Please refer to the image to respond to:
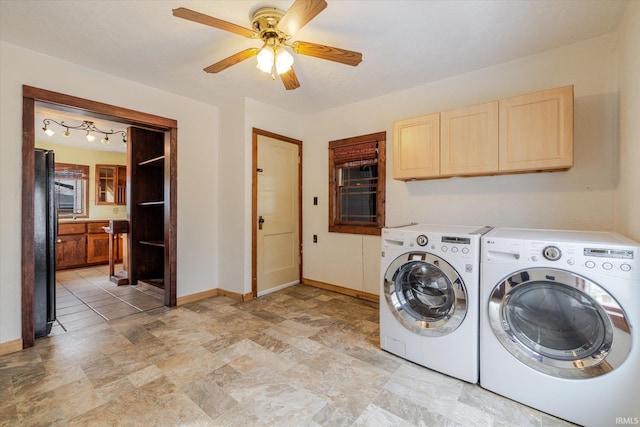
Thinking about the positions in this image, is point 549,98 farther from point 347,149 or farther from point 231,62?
point 231,62

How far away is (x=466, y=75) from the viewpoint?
2.76m

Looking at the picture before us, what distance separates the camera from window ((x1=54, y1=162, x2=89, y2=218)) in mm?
5844

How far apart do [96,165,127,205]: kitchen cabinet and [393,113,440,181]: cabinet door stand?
6172 mm

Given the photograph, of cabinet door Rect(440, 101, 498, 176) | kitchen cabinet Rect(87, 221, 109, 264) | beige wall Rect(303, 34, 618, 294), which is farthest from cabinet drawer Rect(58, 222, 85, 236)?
cabinet door Rect(440, 101, 498, 176)

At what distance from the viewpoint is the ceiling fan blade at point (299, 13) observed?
148cm

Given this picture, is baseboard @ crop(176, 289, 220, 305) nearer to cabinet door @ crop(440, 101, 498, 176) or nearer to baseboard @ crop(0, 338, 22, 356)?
baseboard @ crop(0, 338, 22, 356)

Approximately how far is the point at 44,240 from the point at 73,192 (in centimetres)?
442

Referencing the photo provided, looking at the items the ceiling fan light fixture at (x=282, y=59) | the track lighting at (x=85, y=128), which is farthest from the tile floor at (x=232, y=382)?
the track lighting at (x=85, y=128)

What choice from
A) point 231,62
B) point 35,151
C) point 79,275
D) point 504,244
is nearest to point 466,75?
point 504,244

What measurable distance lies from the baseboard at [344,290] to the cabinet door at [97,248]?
4.29 meters

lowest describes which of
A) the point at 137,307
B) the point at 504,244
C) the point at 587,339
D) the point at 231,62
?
the point at 137,307

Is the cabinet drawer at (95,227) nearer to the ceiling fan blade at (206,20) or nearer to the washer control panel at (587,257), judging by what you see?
the ceiling fan blade at (206,20)

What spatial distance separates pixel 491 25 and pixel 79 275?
6.43 m

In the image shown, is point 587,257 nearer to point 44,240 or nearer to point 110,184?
point 44,240
